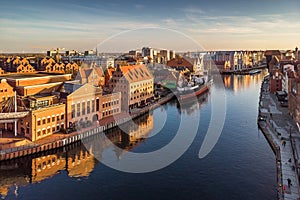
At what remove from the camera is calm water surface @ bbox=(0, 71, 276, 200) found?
37.2 feet

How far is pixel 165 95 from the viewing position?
112ft

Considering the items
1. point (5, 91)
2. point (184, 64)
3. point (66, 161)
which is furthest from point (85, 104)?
point (184, 64)

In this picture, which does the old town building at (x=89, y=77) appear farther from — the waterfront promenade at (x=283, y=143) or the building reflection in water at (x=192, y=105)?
the waterfront promenade at (x=283, y=143)

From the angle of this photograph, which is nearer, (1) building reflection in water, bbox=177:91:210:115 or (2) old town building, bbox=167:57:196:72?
(1) building reflection in water, bbox=177:91:210:115

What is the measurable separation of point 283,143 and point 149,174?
753 cm

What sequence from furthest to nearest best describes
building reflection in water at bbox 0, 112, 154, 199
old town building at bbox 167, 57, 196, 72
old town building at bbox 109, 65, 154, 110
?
old town building at bbox 167, 57, 196, 72
old town building at bbox 109, 65, 154, 110
building reflection in water at bbox 0, 112, 154, 199

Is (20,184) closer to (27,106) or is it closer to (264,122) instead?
(27,106)

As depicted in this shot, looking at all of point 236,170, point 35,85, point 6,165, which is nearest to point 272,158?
point 236,170

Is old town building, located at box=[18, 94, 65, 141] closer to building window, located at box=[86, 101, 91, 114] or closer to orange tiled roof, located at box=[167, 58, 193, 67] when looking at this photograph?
building window, located at box=[86, 101, 91, 114]

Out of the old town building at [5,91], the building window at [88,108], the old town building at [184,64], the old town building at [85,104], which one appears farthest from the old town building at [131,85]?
the old town building at [184,64]

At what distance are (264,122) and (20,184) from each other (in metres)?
16.1

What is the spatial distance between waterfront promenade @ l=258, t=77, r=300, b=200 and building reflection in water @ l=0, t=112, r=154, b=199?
7.63 meters

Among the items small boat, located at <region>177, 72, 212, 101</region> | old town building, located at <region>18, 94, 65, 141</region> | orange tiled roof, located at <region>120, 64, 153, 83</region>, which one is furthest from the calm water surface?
small boat, located at <region>177, 72, 212, 101</region>

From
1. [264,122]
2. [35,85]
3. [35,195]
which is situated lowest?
[35,195]
